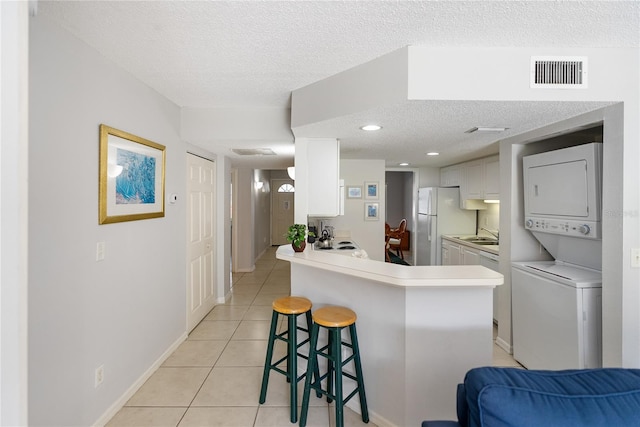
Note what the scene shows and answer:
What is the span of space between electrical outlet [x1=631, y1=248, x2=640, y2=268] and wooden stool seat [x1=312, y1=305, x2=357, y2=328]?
1723mm

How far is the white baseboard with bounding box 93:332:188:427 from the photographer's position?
191cm

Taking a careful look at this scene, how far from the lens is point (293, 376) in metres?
1.93

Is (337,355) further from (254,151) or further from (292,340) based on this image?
(254,151)

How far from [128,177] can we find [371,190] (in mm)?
3377

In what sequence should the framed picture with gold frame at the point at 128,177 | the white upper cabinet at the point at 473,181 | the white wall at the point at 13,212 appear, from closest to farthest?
the white wall at the point at 13,212, the framed picture with gold frame at the point at 128,177, the white upper cabinet at the point at 473,181

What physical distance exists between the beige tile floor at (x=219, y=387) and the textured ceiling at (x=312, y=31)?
2.14 m

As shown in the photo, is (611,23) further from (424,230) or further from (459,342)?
(424,230)

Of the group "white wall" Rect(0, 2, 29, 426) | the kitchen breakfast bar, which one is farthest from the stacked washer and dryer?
"white wall" Rect(0, 2, 29, 426)

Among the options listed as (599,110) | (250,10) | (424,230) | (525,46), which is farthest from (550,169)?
(424,230)

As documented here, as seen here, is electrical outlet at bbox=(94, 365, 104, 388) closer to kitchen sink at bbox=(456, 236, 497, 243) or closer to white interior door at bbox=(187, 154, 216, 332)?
white interior door at bbox=(187, 154, 216, 332)

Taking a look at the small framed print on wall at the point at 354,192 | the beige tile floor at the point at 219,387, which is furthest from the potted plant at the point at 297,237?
the small framed print on wall at the point at 354,192

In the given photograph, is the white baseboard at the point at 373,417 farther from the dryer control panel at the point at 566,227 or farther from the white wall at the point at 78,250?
the dryer control panel at the point at 566,227

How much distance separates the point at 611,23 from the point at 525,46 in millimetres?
358

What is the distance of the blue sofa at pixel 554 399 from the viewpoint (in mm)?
783
